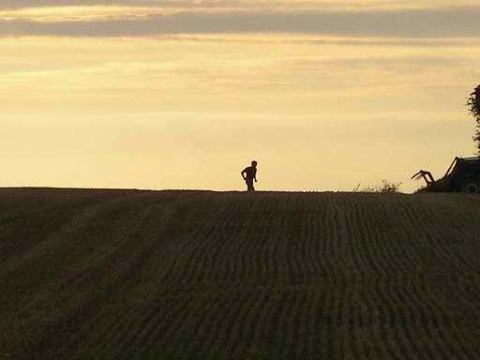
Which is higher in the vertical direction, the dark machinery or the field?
the dark machinery

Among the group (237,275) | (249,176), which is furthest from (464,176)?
(237,275)

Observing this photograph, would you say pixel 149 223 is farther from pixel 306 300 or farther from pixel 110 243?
pixel 306 300

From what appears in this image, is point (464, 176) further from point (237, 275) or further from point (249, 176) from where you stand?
point (237, 275)

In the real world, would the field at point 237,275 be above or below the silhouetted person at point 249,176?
below

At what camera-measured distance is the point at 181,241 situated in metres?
34.8

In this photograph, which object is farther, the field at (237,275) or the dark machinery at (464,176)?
the dark machinery at (464,176)

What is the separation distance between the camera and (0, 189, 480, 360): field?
22016mm

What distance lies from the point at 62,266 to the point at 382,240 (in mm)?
8562

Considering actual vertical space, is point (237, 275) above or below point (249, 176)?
below

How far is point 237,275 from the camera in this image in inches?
1180

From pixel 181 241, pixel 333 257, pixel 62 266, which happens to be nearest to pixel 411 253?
pixel 333 257

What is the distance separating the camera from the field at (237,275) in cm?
2202

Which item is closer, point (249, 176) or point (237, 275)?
point (237, 275)

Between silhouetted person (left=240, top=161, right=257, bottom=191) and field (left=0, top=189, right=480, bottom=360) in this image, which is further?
silhouetted person (left=240, top=161, right=257, bottom=191)
